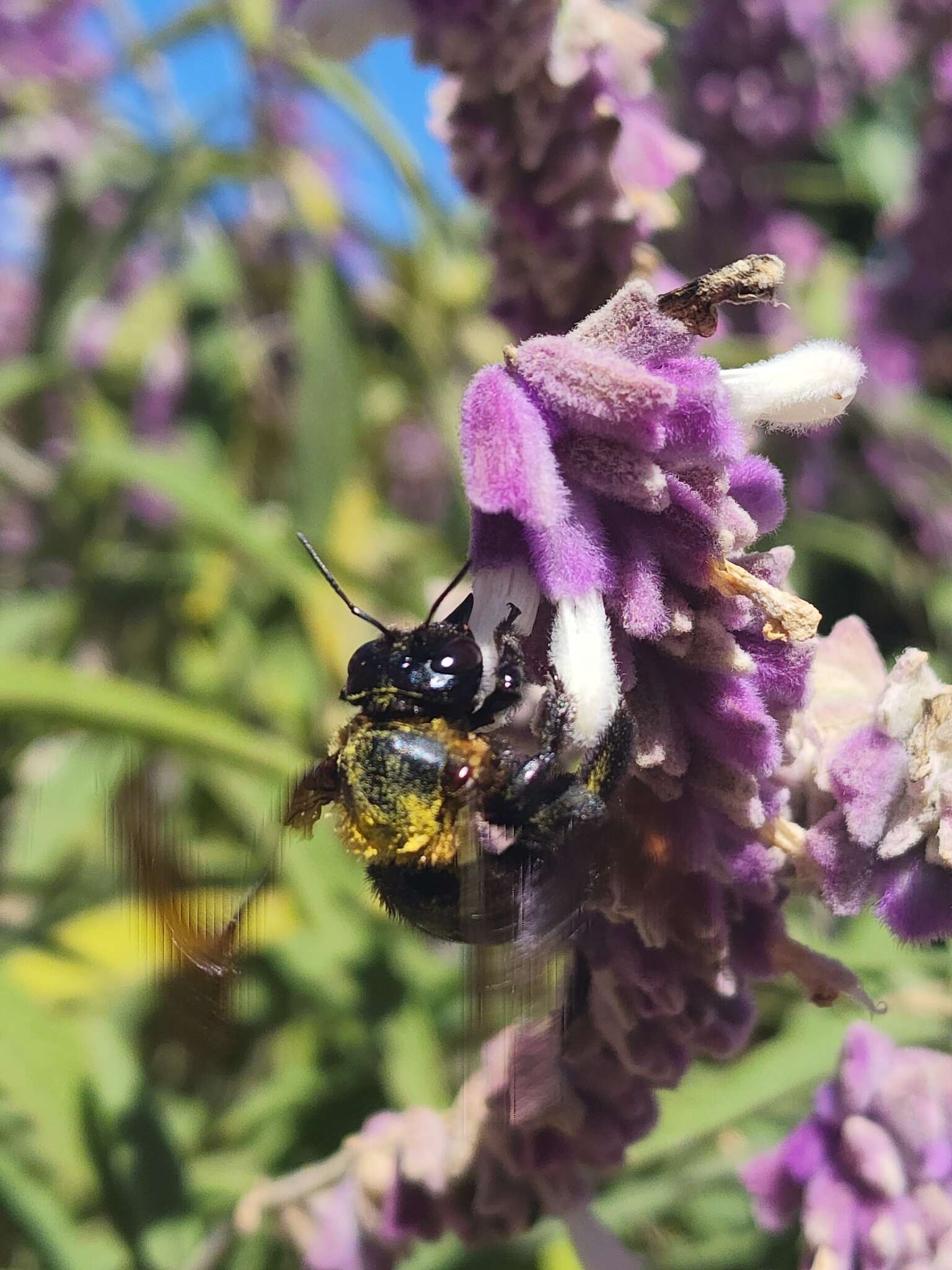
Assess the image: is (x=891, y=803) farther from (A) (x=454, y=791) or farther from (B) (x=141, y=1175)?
(B) (x=141, y=1175)

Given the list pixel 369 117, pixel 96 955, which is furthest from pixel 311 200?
pixel 96 955

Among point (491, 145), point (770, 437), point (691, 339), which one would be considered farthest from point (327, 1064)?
point (691, 339)

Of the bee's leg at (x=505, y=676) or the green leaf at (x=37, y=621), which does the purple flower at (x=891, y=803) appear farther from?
the green leaf at (x=37, y=621)

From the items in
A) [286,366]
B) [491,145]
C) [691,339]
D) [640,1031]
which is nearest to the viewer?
[691,339]

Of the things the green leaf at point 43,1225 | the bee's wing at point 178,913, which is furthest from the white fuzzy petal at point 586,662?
the green leaf at point 43,1225

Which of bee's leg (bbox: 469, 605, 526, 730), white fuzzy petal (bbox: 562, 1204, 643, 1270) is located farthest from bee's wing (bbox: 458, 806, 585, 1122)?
white fuzzy petal (bbox: 562, 1204, 643, 1270)

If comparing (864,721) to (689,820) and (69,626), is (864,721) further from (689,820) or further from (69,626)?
(69,626)

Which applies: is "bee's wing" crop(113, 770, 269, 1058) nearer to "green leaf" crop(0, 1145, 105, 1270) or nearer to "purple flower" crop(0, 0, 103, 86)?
"green leaf" crop(0, 1145, 105, 1270)
